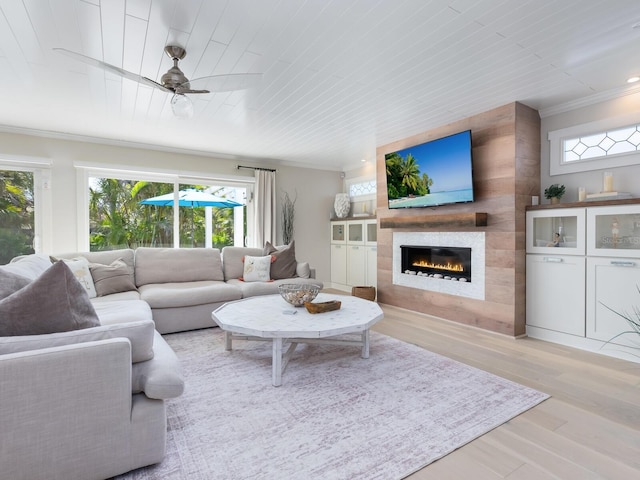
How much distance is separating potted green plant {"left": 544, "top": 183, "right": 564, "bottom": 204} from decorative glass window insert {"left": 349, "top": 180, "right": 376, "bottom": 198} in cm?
299

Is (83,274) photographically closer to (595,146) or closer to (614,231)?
(614,231)

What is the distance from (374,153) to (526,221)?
8.79 ft

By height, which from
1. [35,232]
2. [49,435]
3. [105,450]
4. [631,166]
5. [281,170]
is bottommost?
[105,450]

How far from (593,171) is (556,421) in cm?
250

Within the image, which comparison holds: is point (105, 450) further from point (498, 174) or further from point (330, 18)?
point (498, 174)

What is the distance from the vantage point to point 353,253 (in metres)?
5.95

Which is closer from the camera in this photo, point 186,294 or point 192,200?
point 186,294

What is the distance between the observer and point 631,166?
2941 millimetres

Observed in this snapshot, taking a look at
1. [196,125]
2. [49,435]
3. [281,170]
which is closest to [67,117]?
[196,125]

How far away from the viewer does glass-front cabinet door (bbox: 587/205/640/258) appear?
2.75 meters

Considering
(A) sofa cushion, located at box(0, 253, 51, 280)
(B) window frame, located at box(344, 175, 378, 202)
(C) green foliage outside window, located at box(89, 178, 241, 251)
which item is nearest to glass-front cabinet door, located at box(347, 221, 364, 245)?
(B) window frame, located at box(344, 175, 378, 202)

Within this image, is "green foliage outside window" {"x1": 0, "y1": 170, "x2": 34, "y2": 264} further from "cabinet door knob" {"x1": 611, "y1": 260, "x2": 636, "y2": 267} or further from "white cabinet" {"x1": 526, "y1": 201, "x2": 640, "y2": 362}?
"cabinet door knob" {"x1": 611, "y1": 260, "x2": 636, "y2": 267}

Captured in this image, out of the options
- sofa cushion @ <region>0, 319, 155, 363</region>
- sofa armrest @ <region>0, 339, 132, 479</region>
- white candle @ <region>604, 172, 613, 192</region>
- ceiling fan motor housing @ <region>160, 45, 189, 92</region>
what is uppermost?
ceiling fan motor housing @ <region>160, 45, 189, 92</region>

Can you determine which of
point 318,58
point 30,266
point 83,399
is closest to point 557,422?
point 83,399
